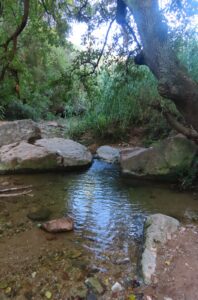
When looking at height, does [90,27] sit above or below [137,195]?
above

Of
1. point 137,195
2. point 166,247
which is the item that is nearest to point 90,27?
point 137,195

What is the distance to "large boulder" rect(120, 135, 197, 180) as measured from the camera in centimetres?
459

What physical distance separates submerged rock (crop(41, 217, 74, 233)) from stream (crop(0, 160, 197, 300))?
0.19 feet

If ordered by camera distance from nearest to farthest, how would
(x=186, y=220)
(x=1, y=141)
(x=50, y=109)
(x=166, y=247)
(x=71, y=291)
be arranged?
(x=71, y=291)
(x=166, y=247)
(x=186, y=220)
(x=1, y=141)
(x=50, y=109)

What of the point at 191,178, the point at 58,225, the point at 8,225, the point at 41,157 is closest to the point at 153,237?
the point at 58,225

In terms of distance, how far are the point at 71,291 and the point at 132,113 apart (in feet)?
17.5

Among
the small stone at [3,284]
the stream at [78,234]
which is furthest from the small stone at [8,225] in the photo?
the small stone at [3,284]

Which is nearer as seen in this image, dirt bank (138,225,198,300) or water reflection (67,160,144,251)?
dirt bank (138,225,198,300)

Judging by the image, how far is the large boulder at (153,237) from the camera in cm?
246

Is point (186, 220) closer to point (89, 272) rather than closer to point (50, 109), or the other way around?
point (89, 272)

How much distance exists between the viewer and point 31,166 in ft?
16.8

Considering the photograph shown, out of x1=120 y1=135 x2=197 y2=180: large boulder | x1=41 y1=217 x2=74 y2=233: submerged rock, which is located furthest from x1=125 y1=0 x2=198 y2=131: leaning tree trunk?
x1=41 y1=217 x2=74 y2=233: submerged rock

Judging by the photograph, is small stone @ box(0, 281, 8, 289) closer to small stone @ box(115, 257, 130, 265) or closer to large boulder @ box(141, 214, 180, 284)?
small stone @ box(115, 257, 130, 265)

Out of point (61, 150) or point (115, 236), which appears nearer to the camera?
point (115, 236)
